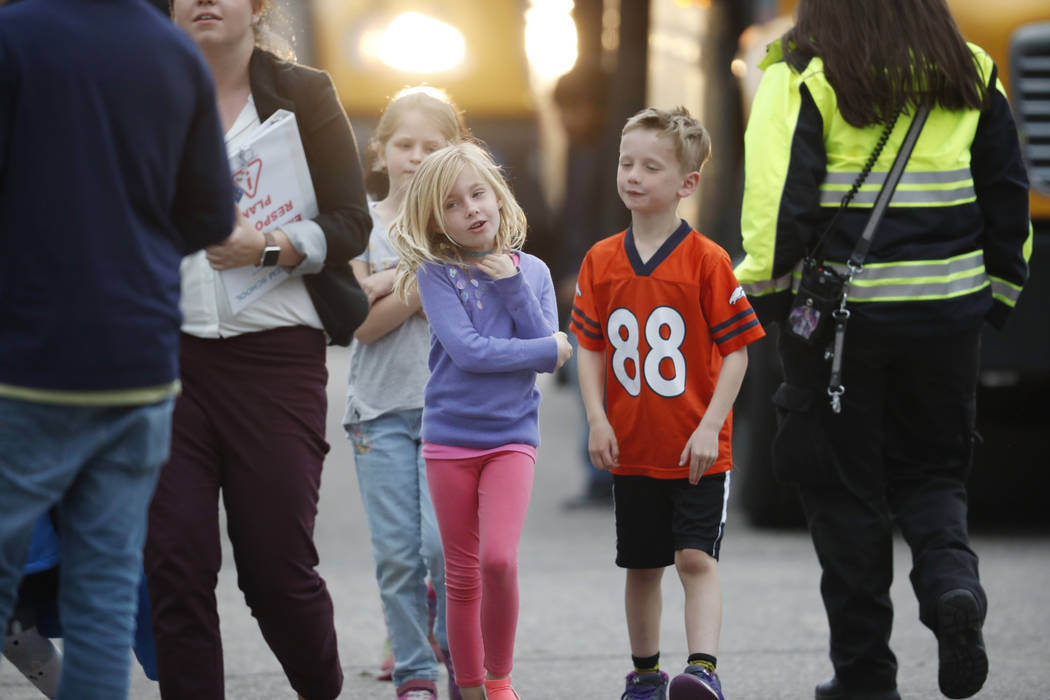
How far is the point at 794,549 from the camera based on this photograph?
6.58m

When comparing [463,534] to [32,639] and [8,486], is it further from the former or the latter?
[8,486]

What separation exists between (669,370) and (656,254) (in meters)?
0.28

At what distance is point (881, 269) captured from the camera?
11.9ft

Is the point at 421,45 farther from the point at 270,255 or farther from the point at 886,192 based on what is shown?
the point at 270,255

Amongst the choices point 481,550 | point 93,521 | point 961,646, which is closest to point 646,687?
point 481,550

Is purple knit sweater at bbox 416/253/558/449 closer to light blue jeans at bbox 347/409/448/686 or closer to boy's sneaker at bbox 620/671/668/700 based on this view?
light blue jeans at bbox 347/409/448/686

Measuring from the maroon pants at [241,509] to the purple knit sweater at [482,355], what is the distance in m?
0.30

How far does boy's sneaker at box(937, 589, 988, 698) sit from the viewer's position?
3441mm

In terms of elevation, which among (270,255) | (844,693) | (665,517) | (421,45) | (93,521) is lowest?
(421,45)

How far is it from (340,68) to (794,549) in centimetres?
1045

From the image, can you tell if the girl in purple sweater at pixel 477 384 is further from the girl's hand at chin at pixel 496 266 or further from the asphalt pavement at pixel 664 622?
the asphalt pavement at pixel 664 622

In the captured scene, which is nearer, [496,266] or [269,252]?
[269,252]

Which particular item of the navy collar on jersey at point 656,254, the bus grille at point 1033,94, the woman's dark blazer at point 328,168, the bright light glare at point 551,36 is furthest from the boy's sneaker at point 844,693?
the bright light glare at point 551,36

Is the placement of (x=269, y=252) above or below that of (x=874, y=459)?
above
